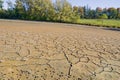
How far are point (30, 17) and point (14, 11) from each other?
4.98m

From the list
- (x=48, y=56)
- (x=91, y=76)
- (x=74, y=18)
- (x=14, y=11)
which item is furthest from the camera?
(x=14, y=11)

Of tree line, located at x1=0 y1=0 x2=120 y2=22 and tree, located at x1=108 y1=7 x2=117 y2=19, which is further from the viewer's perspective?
tree, located at x1=108 y1=7 x2=117 y2=19

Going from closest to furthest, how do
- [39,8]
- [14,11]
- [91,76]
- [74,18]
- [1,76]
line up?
1. [1,76]
2. [91,76]
3. [74,18]
4. [39,8]
5. [14,11]

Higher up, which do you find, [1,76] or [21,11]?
[21,11]

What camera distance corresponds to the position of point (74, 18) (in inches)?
1262

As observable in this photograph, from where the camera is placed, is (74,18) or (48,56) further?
(74,18)

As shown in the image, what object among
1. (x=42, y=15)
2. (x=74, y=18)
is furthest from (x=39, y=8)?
(x=74, y=18)

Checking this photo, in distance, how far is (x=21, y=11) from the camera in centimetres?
3572

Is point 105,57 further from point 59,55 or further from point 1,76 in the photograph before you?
point 1,76

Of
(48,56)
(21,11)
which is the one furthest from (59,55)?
(21,11)

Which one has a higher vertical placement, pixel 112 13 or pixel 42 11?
pixel 112 13

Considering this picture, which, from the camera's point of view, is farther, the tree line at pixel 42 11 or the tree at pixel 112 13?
the tree at pixel 112 13

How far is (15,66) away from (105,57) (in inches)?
111

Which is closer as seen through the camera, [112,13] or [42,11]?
[42,11]
